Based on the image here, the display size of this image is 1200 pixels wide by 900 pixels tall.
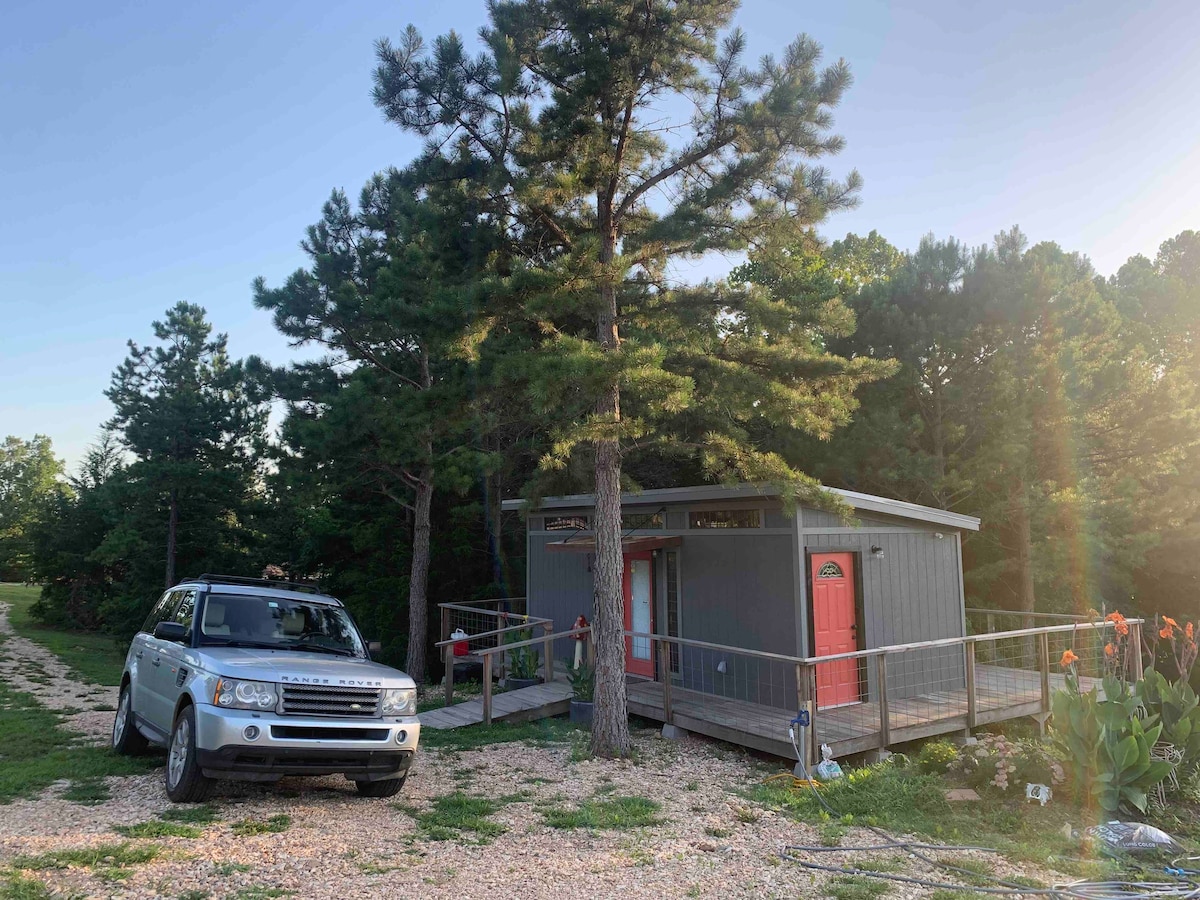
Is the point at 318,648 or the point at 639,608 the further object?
the point at 639,608

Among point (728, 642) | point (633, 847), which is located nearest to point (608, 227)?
point (728, 642)

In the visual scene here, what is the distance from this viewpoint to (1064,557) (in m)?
→ 16.9

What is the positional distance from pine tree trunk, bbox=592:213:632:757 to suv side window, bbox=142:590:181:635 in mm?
4194

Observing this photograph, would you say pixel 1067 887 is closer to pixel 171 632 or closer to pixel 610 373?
pixel 610 373

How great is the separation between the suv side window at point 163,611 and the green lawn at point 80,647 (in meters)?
9.20

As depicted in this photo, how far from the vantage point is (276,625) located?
682 cm

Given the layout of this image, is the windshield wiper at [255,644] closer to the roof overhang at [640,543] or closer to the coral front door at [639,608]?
the roof overhang at [640,543]

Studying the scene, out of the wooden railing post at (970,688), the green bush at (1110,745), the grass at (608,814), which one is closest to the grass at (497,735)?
the grass at (608,814)

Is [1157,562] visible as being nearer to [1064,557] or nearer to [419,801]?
[1064,557]

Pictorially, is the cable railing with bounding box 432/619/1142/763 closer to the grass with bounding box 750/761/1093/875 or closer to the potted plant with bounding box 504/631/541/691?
the potted plant with bounding box 504/631/541/691

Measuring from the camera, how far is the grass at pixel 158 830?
500cm

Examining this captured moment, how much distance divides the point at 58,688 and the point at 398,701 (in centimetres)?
1152

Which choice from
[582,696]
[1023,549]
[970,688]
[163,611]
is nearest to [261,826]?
[163,611]

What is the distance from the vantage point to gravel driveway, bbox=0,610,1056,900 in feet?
14.4
